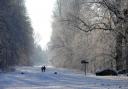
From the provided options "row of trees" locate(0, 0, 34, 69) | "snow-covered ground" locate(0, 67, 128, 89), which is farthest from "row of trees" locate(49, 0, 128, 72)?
"row of trees" locate(0, 0, 34, 69)

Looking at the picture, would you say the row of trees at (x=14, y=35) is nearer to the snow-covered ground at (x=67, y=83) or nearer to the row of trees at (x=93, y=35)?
the row of trees at (x=93, y=35)

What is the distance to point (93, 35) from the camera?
55875mm

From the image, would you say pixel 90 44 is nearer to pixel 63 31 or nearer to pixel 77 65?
pixel 77 65

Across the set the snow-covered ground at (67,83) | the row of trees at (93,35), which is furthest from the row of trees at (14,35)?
the snow-covered ground at (67,83)

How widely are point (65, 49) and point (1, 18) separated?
15.3 metres

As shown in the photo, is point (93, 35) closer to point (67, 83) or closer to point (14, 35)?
point (67, 83)

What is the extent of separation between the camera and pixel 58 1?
92.8 m

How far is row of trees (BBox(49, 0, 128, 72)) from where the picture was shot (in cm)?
3684

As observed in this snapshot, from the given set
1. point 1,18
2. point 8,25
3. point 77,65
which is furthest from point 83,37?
point 8,25

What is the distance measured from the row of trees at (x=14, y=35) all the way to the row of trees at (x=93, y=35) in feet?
27.5

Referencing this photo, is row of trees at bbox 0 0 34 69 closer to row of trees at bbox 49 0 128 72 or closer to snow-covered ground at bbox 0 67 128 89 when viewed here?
row of trees at bbox 49 0 128 72

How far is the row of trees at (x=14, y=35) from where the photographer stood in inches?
2958

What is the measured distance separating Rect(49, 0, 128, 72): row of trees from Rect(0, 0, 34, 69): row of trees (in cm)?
837

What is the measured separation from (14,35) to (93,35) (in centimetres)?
3528
